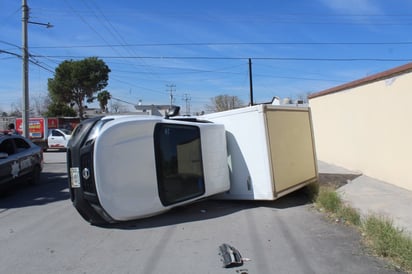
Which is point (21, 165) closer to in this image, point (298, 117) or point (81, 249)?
point (81, 249)

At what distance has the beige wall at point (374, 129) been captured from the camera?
26.0 feet

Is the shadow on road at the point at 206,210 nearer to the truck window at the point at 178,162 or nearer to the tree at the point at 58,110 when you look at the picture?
the truck window at the point at 178,162

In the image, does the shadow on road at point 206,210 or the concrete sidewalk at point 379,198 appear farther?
the shadow on road at point 206,210

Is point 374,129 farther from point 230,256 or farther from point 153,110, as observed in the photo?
point 153,110

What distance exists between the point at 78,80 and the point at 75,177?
142 feet

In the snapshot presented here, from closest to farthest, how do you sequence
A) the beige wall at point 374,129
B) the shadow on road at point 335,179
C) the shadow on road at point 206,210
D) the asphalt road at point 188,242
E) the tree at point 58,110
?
1. the asphalt road at point 188,242
2. the shadow on road at point 206,210
3. the beige wall at point 374,129
4. the shadow on road at point 335,179
5. the tree at point 58,110

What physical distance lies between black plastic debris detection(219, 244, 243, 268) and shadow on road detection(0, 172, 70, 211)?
5.26 m

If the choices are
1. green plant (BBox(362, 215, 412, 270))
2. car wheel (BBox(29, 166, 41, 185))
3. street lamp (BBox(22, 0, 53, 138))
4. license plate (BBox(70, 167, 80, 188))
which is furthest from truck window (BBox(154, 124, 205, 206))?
street lamp (BBox(22, 0, 53, 138))

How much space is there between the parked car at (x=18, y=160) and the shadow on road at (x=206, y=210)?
14.4 ft

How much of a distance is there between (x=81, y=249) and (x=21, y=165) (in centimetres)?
579

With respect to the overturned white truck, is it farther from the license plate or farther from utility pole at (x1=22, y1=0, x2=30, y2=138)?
utility pole at (x1=22, y1=0, x2=30, y2=138)

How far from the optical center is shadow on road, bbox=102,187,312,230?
6.10m

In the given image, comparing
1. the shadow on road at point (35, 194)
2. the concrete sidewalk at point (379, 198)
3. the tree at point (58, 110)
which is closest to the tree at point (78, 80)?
the tree at point (58, 110)

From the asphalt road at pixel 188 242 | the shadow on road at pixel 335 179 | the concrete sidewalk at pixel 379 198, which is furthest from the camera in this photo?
the shadow on road at pixel 335 179
